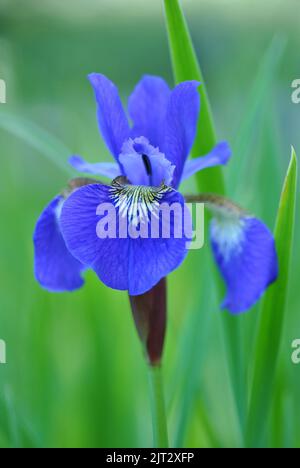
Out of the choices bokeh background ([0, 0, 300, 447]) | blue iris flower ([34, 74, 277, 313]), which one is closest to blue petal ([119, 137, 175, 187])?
blue iris flower ([34, 74, 277, 313])

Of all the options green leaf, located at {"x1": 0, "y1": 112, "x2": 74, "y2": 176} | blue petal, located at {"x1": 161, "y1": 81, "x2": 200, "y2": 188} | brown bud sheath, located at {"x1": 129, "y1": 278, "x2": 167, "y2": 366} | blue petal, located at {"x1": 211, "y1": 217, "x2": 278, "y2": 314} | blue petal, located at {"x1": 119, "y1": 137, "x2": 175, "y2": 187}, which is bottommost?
brown bud sheath, located at {"x1": 129, "y1": 278, "x2": 167, "y2": 366}

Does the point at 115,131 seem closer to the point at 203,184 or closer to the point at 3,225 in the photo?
the point at 203,184

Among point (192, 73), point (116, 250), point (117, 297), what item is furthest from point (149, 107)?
point (117, 297)

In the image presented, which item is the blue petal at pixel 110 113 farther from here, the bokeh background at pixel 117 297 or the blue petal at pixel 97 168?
the bokeh background at pixel 117 297

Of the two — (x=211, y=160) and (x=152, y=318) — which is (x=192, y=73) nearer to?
(x=211, y=160)

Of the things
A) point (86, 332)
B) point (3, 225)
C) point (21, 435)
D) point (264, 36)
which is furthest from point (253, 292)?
point (264, 36)

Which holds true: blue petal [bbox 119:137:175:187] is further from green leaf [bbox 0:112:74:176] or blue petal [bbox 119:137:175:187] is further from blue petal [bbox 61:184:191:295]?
green leaf [bbox 0:112:74:176]
